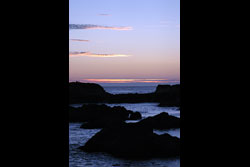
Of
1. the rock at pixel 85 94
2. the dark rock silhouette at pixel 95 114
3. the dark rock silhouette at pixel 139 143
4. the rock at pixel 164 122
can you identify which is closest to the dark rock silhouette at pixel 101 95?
the rock at pixel 85 94

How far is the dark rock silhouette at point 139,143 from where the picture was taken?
1314 cm

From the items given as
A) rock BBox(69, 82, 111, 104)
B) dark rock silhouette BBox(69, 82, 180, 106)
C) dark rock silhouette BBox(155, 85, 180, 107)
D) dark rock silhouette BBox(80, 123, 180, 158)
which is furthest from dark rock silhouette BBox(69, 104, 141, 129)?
rock BBox(69, 82, 111, 104)

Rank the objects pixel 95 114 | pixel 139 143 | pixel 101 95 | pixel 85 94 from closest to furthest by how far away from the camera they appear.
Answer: pixel 139 143
pixel 95 114
pixel 85 94
pixel 101 95

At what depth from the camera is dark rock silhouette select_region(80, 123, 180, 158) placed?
13141mm

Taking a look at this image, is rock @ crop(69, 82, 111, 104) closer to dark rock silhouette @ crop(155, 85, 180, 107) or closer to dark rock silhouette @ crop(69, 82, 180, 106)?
dark rock silhouette @ crop(69, 82, 180, 106)

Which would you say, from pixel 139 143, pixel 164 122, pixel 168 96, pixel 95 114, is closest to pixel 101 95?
pixel 168 96

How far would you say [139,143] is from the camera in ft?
44.1

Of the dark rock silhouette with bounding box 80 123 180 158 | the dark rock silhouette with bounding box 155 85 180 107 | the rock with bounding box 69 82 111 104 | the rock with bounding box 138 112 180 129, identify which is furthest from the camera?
the rock with bounding box 69 82 111 104

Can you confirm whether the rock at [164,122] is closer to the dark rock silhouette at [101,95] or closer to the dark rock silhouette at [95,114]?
the dark rock silhouette at [95,114]

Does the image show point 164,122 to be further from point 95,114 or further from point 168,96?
point 168,96
